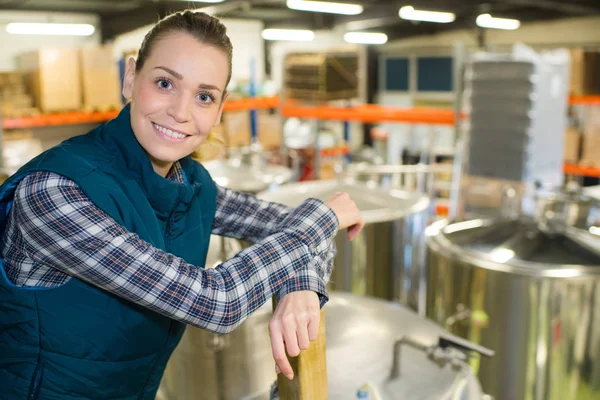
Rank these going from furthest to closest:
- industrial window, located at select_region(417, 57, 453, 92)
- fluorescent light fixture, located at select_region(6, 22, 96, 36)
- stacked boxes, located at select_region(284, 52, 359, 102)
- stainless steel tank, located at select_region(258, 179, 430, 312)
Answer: industrial window, located at select_region(417, 57, 453, 92) < fluorescent light fixture, located at select_region(6, 22, 96, 36) < stacked boxes, located at select_region(284, 52, 359, 102) < stainless steel tank, located at select_region(258, 179, 430, 312)

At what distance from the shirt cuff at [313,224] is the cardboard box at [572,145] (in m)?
5.20

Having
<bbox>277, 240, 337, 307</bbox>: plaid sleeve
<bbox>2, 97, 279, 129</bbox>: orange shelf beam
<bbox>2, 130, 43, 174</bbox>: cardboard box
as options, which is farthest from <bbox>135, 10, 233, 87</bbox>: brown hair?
<bbox>2, 97, 279, 129</bbox>: orange shelf beam

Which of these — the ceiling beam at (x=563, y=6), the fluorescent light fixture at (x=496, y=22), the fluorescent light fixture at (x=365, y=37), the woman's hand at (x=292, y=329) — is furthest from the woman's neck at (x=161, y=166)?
the fluorescent light fixture at (x=365, y=37)

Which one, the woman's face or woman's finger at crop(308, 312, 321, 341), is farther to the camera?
the woman's face

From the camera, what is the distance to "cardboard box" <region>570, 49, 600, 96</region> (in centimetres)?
564

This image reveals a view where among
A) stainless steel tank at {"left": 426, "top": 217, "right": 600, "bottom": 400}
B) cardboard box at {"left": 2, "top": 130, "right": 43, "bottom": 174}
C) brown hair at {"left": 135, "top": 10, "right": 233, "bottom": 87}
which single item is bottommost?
stainless steel tank at {"left": 426, "top": 217, "right": 600, "bottom": 400}

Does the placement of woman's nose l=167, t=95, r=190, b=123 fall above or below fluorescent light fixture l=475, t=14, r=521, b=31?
below

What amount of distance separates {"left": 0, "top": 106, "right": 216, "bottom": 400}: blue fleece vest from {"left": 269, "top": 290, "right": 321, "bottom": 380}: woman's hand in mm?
258

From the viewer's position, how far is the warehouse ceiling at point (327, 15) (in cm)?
827

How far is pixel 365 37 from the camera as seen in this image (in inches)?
555

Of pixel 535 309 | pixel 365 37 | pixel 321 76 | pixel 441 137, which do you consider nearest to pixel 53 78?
pixel 321 76

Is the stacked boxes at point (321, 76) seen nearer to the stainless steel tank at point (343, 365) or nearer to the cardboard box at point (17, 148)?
the cardboard box at point (17, 148)

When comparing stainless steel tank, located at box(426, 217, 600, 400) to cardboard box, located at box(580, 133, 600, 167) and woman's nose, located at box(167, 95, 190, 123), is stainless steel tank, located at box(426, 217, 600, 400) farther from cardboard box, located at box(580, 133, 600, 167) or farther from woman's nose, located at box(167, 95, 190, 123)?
cardboard box, located at box(580, 133, 600, 167)

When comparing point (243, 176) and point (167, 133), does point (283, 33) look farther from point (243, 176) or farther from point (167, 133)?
point (167, 133)
